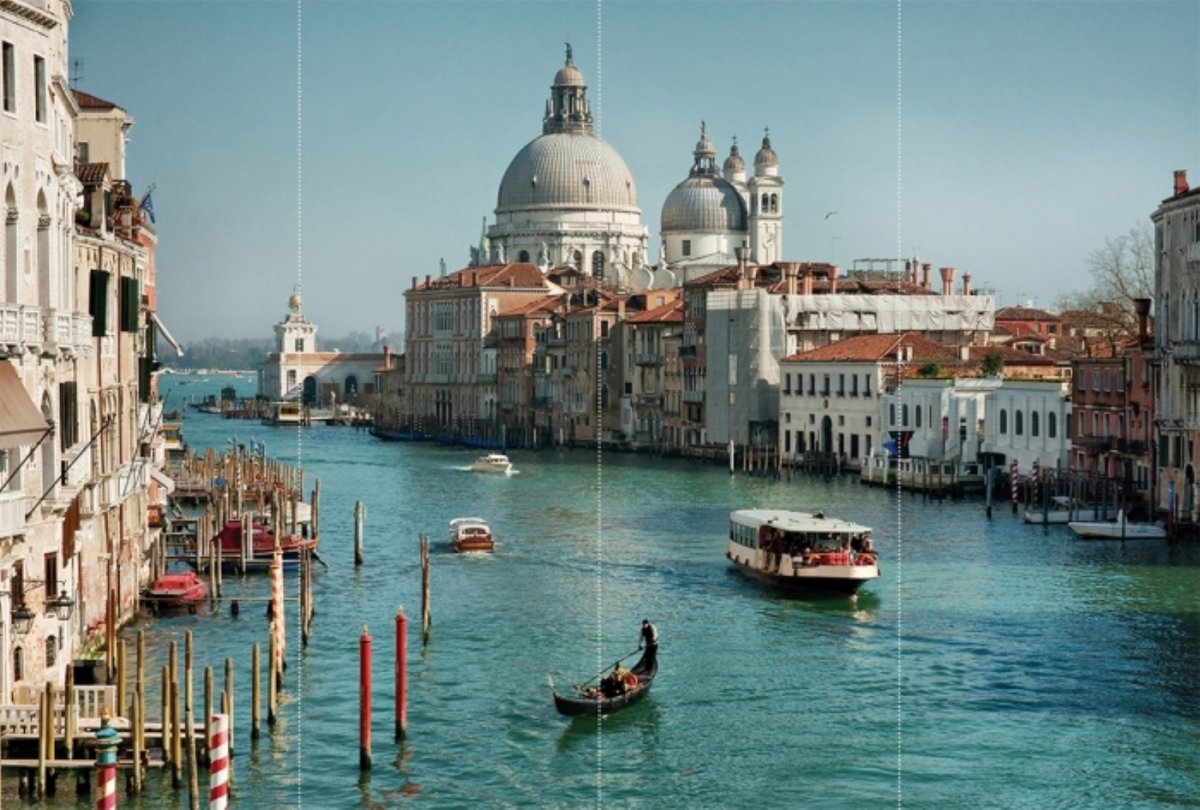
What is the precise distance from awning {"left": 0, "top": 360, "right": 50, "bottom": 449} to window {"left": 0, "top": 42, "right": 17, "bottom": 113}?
4.63ft

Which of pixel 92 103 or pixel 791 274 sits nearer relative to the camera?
pixel 92 103

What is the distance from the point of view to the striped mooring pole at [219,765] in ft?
37.1

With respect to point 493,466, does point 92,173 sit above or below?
above

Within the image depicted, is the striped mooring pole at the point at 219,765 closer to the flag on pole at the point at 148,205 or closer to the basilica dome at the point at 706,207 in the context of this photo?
the flag on pole at the point at 148,205

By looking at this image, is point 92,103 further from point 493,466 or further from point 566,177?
point 566,177

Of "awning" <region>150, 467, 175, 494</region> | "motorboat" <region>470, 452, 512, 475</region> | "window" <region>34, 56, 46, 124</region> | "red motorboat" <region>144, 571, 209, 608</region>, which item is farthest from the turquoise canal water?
"motorboat" <region>470, 452, 512, 475</region>

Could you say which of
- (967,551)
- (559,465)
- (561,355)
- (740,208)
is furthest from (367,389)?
(967,551)

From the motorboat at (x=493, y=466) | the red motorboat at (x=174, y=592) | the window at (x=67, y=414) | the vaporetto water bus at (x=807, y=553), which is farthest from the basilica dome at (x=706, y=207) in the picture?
the window at (x=67, y=414)

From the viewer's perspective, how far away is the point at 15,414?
11.6 metres

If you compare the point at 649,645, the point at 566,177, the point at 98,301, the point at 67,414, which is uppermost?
the point at 566,177

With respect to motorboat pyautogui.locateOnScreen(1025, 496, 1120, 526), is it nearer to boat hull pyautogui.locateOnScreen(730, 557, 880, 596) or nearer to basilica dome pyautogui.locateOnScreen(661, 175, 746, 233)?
boat hull pyautogui.locateOnScreen(730, 557, 880, 596)

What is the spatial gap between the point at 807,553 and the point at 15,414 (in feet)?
37.5

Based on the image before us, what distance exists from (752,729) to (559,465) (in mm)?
32507

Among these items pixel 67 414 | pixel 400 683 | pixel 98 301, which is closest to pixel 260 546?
pixel 98 301
